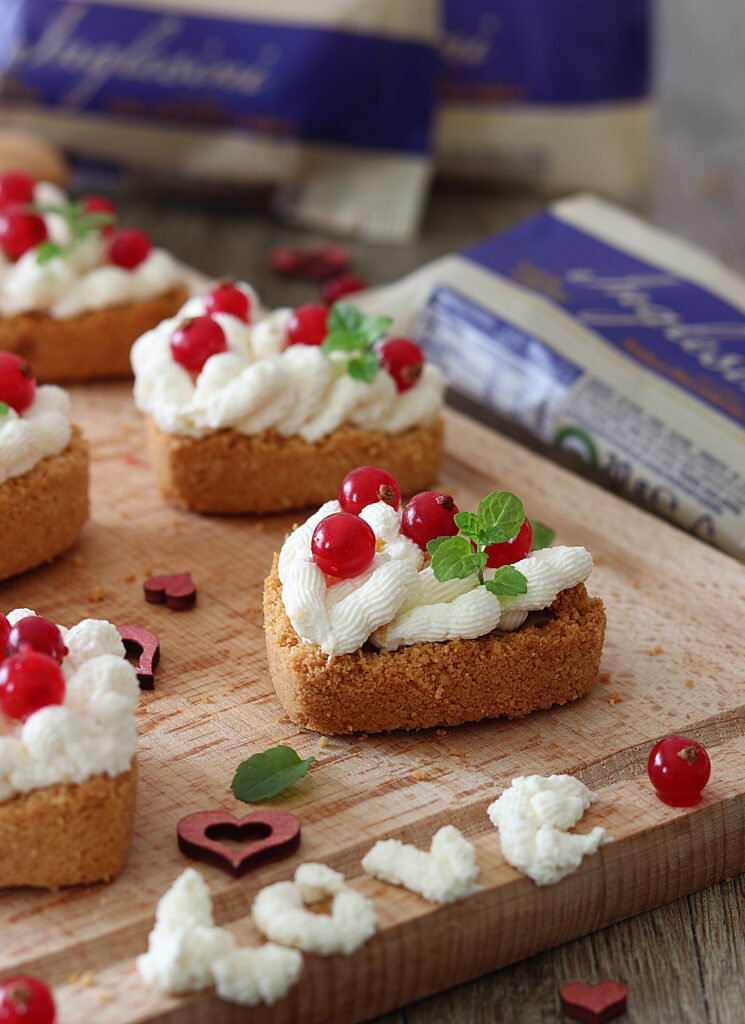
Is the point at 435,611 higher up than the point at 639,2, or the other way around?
the point at 639,2

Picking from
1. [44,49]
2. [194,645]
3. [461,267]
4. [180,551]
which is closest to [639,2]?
[461,267]

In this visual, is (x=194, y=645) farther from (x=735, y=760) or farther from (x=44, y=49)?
(x=44, y=49)

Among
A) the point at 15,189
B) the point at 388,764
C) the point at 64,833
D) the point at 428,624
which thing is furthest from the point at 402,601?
the point at 15,189

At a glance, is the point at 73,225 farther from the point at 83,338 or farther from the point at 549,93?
the point at 549,93

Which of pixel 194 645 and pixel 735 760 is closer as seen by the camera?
pixel 735 760

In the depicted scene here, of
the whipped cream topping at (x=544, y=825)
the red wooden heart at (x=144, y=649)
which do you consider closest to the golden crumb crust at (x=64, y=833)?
the red wooden heart at (x=144, y=649)
